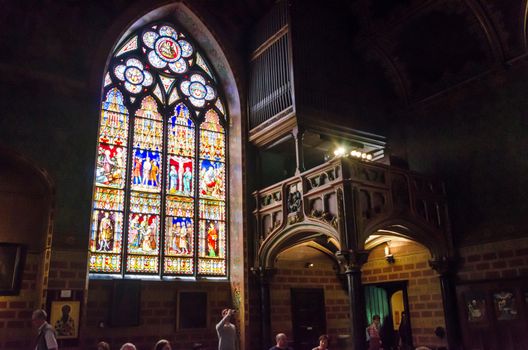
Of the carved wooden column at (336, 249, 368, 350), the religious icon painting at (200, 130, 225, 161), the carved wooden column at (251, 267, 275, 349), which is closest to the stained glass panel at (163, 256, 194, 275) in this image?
the carved wooden column at (251, 267, 275, 349)

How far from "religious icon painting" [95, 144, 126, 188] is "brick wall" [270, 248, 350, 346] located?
178 inches

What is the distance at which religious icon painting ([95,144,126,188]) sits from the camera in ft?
36.7

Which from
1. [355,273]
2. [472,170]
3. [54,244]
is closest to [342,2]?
[472,170]

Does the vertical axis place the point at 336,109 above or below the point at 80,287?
above

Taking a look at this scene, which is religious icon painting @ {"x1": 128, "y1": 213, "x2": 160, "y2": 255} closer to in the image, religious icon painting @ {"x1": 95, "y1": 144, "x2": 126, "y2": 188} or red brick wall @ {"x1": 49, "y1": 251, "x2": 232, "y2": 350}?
red brick wall @ {"x1": 49, "y1": 251, "x2": 232, "y2": 350}

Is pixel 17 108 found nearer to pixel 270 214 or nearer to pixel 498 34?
pixel 270 214

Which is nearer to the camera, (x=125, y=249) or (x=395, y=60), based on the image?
(x=125, y=249)

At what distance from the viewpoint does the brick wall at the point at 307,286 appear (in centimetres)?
1228

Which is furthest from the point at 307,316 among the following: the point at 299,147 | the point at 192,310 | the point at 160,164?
the point at 160,164

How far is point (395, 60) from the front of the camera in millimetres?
12914

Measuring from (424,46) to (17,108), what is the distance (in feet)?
31.3

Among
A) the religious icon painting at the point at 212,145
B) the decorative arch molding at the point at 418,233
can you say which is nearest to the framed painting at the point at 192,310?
the religious icon painting at the point at 212,145

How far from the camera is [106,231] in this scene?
10867 mm

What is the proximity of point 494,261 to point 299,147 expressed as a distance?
4896 mm
